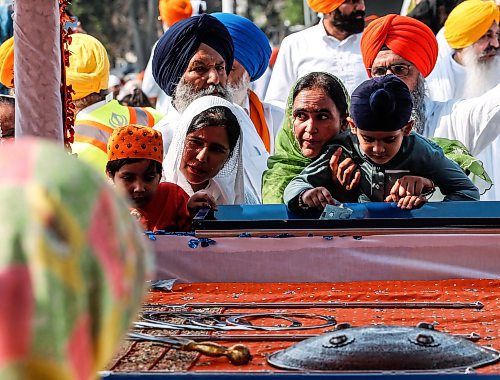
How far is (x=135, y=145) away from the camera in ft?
14.1

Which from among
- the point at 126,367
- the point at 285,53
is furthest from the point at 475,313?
the point at 285,53

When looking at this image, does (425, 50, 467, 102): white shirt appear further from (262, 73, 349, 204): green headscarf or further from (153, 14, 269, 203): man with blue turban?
(262, 73, 349, 204): green headscarf

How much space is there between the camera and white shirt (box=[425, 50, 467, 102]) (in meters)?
7.02

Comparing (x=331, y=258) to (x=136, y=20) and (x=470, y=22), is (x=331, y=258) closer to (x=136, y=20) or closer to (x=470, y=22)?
(x=470, y=22)

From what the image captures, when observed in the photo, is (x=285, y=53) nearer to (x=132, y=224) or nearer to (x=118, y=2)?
(x=132, y=224)

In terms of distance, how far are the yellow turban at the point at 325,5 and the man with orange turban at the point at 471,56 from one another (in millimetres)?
784

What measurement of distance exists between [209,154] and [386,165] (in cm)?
79

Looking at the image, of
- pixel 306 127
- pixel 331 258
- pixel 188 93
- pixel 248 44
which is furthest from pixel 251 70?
pixel 331 258

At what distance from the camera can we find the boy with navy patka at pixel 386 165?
411 cm

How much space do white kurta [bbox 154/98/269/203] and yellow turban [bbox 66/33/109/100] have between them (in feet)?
3.66

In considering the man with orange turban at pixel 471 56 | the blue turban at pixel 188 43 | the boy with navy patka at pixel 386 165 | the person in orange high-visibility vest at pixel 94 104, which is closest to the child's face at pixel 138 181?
the boy with navy patka at pixel 386 165

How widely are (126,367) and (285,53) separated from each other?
4576mm

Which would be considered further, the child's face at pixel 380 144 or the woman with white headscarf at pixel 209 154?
the woman with white headscarf at pixel 209 154

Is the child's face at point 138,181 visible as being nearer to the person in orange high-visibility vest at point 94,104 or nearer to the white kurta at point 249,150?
the white kurta at point 249,150
